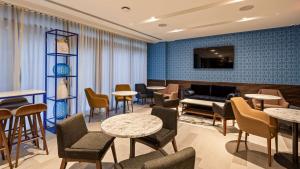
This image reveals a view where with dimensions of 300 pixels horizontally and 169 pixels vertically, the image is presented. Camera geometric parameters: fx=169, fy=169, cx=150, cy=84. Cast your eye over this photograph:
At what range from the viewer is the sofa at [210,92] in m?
5.64

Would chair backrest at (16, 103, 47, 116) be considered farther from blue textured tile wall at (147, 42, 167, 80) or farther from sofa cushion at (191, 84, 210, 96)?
blue textured tile wall at (147, 42, 167, 80)

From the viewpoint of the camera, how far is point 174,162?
1078 mm

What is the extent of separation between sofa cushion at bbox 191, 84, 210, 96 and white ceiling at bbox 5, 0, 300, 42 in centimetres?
209

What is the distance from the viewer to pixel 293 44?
4816 millimetres

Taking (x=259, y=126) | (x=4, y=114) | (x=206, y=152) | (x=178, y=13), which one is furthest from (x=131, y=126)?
(x=178, y=13)

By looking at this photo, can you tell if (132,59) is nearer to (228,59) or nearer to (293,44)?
(228,59)

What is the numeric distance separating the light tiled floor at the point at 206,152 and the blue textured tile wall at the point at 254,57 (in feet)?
7.68

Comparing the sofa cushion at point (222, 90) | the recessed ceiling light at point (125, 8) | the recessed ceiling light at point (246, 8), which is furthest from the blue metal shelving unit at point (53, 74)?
the sofa cushion at point (222, 90)

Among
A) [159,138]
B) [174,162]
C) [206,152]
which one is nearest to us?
[174,162]

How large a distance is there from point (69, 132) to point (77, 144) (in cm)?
17

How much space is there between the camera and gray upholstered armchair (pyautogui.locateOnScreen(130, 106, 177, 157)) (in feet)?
6.83

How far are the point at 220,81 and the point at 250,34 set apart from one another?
177cm

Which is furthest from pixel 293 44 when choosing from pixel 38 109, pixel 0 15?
pixel 0 15

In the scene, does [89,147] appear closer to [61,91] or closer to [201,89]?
[61,91]
